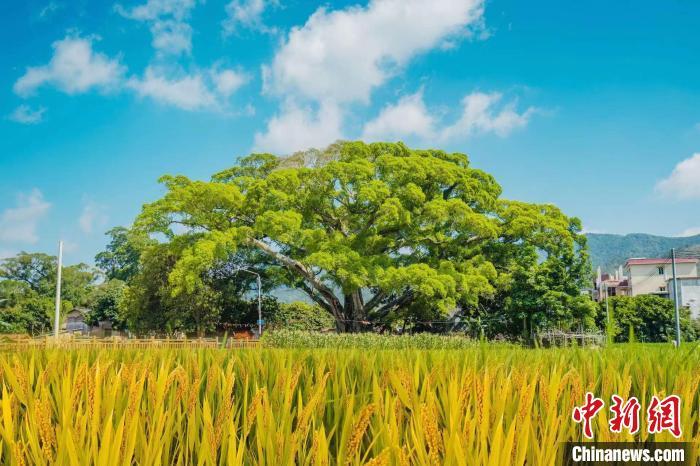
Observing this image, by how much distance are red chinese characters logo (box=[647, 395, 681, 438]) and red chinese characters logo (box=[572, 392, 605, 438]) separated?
16 centimetres

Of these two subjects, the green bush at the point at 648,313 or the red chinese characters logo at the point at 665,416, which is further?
the green bush at the point at 648,313

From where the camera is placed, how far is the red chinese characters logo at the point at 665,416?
1805 millimetres

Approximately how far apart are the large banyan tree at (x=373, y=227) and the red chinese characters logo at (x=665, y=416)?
23.2 m

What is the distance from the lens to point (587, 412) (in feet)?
6.10

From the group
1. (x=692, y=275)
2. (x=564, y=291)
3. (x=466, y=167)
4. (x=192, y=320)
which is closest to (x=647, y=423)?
(x=564, y=291)

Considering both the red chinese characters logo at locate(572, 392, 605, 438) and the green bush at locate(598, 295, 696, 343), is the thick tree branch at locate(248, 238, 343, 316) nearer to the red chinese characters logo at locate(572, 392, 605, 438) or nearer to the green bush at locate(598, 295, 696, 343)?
the green bush at locate(598, 295, 696, 343)

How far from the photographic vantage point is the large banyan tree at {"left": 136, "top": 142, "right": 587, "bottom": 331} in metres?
26.4

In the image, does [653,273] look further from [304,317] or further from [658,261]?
[304,317]

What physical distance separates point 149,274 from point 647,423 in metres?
38.3

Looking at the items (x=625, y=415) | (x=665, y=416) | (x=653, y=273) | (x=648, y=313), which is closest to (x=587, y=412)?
(x=625, y=415)

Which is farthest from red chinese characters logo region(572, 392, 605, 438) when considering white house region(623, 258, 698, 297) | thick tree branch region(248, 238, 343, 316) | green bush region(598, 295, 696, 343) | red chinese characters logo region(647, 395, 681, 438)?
white house region(623, 258, 698, 297)

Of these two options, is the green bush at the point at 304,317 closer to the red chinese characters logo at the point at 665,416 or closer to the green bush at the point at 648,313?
the green bush at the point at 648,313

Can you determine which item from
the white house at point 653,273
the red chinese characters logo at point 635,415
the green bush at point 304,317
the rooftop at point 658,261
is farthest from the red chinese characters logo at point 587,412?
the white house at point 653,273

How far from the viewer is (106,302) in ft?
184
